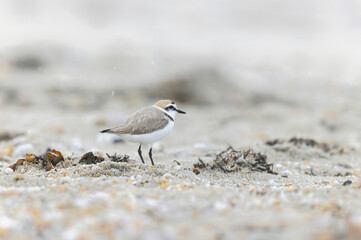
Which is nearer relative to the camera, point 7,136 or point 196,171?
point 196,171

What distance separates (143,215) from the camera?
112 inches

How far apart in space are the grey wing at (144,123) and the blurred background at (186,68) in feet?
6.94

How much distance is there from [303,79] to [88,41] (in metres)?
7.80

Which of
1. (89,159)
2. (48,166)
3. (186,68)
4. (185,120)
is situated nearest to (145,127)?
(89,159)

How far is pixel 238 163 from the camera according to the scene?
5.20 m

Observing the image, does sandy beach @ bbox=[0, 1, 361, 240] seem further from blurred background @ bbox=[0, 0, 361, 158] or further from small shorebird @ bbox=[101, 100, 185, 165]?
small shorebird @ bbox=[101, 100, 185, 165]

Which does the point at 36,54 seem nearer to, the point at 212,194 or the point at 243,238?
the point at 212,194

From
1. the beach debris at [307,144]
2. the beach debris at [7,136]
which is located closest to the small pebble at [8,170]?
the beach debris at [7,136]

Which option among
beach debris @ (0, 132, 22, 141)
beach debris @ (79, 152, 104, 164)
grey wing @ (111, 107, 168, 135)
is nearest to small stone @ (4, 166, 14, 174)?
beach debris @ (79, 152, 104, 164)

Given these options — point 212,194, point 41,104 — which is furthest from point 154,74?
point 212,194

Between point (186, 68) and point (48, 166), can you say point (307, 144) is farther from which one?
point (186, 68)

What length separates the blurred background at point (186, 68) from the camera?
9.08 meters

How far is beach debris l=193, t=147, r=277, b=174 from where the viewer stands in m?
5.09

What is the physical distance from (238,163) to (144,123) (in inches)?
42.6
